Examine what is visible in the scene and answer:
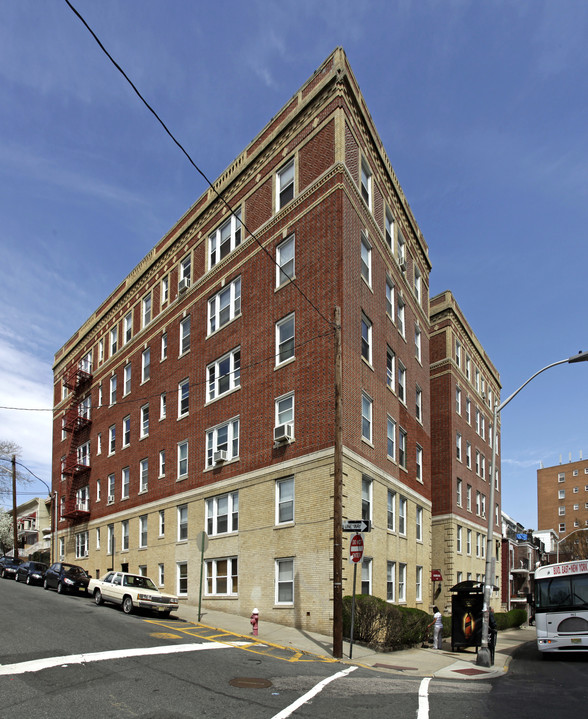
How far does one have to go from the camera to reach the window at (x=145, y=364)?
1473 inches

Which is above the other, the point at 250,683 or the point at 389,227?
the point at 389,227

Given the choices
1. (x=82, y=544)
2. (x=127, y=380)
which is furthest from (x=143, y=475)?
(x=82, y=544)

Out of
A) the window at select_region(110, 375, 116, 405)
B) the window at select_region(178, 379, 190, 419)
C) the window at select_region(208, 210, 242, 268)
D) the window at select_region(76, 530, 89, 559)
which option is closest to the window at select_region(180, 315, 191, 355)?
the window at select_region(178, 379, 190, 419)

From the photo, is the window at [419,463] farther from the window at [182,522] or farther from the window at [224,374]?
the window at [182,522]

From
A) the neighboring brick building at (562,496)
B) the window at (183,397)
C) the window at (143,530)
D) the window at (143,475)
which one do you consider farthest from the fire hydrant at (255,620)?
the neighboring brick building at (562,496)

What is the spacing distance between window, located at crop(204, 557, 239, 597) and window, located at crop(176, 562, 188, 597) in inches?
96.8

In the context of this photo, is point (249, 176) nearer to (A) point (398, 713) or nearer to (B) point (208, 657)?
(B) point (208, 657)

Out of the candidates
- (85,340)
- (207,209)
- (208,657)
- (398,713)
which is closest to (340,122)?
(207,209)

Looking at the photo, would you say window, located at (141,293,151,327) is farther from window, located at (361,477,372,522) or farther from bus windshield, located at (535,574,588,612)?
bus windshield, located at (535,574,588,612)

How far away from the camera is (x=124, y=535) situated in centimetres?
3725

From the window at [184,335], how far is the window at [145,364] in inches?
166

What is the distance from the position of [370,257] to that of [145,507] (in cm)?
1778

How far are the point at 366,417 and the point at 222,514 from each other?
24.4ft

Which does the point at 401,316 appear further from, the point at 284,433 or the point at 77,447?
the point at 77,447
